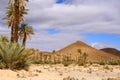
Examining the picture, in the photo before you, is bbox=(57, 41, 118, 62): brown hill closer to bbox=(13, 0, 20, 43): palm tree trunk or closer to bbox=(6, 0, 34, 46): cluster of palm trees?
bbox=(6, 0, 34, 46): cluster of palm trees

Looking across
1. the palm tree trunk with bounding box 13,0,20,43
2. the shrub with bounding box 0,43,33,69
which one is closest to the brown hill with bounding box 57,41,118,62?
the palm tree trunk with bounding box 13,0,20,43

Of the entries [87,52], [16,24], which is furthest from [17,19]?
[87,52]

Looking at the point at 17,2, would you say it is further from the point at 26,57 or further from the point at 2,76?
the point at 2,76

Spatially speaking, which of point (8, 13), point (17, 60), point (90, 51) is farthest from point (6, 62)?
Result: point (90, 51)

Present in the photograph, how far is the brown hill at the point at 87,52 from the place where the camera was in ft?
497

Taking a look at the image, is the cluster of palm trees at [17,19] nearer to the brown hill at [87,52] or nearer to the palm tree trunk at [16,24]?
the palm tree trunk at [16,24]

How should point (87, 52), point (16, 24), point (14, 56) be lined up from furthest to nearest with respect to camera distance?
point (87, 52)
point (16, 24)
point (14, 56)

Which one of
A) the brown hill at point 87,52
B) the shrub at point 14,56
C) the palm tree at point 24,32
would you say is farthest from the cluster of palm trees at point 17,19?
the brown hill at point 87,52

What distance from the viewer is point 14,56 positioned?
25594mm

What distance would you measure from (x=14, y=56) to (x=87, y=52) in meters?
124

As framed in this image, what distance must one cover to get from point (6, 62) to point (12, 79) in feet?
15.0

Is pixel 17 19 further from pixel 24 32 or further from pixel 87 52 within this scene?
pixel 87 52

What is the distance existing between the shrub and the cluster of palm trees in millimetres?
7683

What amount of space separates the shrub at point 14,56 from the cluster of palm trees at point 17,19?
25.2 ft
